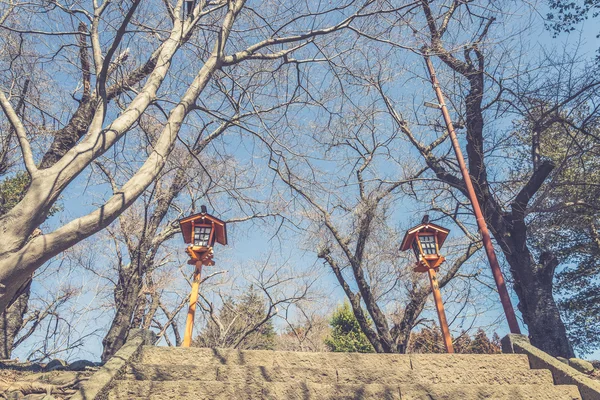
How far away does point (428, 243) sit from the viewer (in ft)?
23.2

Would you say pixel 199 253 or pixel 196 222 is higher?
pixel 196 222

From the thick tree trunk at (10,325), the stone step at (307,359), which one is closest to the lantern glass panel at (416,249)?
the stone step at (307,359)

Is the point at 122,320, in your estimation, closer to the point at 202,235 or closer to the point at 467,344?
the point at 202,235

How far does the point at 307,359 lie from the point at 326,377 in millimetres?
297

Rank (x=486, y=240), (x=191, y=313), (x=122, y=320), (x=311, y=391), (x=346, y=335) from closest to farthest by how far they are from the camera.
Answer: (x=311, y=391)
(x=191, y=313)
(x=486, y=240)
(x=122, y=320)
(x=346, y=335)

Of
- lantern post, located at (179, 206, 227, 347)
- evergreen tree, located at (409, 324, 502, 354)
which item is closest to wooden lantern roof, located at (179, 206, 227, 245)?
lantern post, located at (179, 206, 227, 347)

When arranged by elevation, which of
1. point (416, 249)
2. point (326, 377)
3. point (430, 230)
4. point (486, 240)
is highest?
point (430, 230)

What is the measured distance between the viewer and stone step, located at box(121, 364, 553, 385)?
3.81m

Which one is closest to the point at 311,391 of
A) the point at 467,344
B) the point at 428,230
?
the point at 428,230

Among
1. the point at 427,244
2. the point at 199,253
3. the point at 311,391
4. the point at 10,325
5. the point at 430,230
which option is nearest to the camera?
the point at 311,391

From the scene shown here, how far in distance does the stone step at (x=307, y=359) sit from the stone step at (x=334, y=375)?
0.07m

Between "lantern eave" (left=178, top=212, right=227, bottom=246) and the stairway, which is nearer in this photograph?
the stairway

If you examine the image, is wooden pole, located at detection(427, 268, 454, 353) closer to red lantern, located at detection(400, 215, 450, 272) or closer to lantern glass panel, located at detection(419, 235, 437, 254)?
red lantern, located at detection(400, 215, 450, 272)

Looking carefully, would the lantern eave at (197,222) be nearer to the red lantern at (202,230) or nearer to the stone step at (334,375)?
the red lantern at (202,230)
